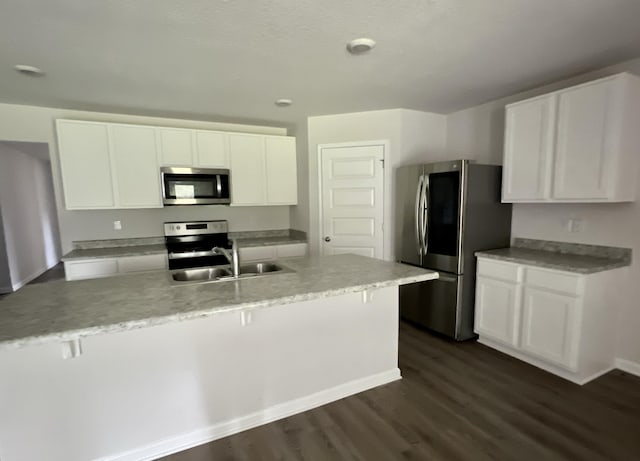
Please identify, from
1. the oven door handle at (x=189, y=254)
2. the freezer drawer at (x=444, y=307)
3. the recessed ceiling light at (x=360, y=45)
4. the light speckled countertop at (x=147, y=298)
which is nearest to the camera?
the light speckled countertop at (x=147, y=298)

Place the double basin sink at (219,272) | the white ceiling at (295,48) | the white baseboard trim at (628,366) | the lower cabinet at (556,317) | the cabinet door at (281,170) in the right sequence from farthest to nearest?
the cabinet door at (281,170) < the white baseboard trim at (628,366) < the lower cabinet at (556,317) < the double basin sink at (219,272) < the white ceiling at (295,48)

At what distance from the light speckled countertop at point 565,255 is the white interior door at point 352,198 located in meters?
1.30

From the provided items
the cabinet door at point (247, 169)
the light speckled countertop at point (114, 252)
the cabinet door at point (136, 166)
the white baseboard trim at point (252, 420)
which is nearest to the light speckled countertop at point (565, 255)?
the white baseboard trim at point (252, 420)

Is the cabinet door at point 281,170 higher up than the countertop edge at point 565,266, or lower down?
higher up

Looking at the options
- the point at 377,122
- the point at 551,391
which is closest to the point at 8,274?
the point at 377,122

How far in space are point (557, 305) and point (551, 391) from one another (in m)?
0.64

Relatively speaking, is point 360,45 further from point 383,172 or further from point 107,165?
point 107,165

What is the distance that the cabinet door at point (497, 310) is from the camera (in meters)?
2.80

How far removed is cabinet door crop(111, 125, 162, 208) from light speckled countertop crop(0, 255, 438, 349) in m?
1.74

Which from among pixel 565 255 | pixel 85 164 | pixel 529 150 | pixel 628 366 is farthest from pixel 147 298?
pixel 628 366

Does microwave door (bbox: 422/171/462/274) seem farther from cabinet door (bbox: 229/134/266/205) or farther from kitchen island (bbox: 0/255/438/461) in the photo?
cabinet door (bbox: 229/134/266/205)

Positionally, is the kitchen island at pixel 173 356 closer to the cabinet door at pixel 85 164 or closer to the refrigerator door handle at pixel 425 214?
the refrigerator door handle at pixel 425 214

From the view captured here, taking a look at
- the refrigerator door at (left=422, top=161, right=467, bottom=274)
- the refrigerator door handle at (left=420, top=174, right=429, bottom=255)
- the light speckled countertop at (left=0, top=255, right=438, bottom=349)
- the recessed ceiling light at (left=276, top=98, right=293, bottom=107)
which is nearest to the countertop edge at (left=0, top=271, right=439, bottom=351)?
the light speckled countertop at (left=0, top=255, right=438, bottom=349)

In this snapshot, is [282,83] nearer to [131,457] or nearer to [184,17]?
[184,17]
